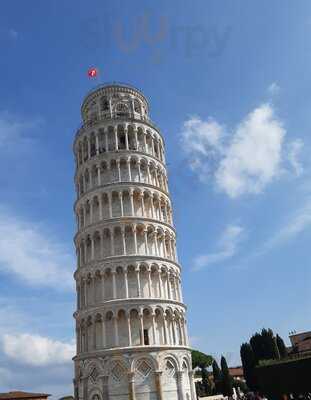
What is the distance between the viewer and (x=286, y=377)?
121 ft

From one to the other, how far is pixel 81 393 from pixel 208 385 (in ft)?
121

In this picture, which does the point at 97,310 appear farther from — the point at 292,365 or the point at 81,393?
the point at 292,365

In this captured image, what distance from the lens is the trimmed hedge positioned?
3431 cm

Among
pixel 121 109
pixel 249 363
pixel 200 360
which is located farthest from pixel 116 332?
pixel 200 360

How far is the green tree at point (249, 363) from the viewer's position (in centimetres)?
5624

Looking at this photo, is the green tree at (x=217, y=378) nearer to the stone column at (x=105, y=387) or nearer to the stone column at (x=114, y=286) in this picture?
the stone column at (x=105, y=387)

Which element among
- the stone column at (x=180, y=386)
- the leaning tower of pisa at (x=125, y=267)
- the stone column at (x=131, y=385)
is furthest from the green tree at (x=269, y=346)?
the stone column at (x=131, y=385)

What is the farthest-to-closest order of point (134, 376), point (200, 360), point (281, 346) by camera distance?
point (200, 360) < point (281, 346) < point (134, 376)

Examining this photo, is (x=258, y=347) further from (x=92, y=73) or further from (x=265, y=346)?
(x=92, y=73)

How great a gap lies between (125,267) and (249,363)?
29.5 m

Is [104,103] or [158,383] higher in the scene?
[104,103]

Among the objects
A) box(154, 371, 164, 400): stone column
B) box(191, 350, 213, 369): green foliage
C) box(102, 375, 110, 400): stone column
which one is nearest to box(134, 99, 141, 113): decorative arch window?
box(154, 371, 164, 400): stone column

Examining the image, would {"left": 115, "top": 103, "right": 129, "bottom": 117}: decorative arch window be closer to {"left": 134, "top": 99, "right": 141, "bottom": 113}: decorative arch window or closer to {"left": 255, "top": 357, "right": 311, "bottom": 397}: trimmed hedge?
{"left": 134, "top": 99, "right": 141, "bottom": 113}: decorative arch window

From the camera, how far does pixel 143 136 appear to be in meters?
47.8
